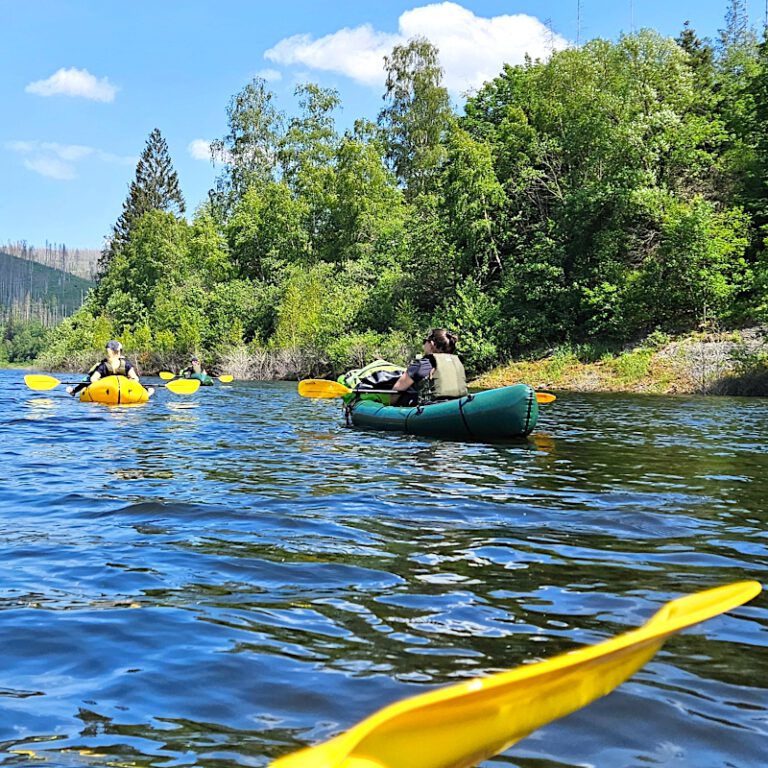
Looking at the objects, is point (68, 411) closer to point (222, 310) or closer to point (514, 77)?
point (514, 77)

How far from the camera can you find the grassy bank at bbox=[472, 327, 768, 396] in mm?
19469

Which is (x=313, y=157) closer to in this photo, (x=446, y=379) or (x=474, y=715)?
(x=446, y=379)

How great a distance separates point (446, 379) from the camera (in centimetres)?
976

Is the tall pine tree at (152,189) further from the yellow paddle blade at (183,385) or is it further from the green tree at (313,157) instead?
the yellow paddle blade at (183,385)

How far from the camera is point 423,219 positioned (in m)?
32.5

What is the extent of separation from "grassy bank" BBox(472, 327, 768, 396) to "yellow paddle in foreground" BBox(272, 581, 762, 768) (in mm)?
18984

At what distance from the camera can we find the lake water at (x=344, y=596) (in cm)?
212

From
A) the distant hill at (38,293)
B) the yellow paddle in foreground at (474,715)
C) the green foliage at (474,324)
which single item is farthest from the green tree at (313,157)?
the distant hill at (38,293)

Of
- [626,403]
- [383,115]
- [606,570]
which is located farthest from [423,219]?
[606,570]

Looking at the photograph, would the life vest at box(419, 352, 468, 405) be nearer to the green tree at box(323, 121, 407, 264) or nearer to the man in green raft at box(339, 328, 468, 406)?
the man in green raft at box(339, 328, 468, 406)

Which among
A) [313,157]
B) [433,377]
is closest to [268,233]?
[313,157]

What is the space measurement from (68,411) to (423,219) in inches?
867

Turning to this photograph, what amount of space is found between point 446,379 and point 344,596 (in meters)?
6.58

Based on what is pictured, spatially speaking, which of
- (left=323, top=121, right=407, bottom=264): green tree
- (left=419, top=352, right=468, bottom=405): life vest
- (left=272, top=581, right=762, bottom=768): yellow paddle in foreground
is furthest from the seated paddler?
(left=323, top=121, right=407, bottom=264): green tree
